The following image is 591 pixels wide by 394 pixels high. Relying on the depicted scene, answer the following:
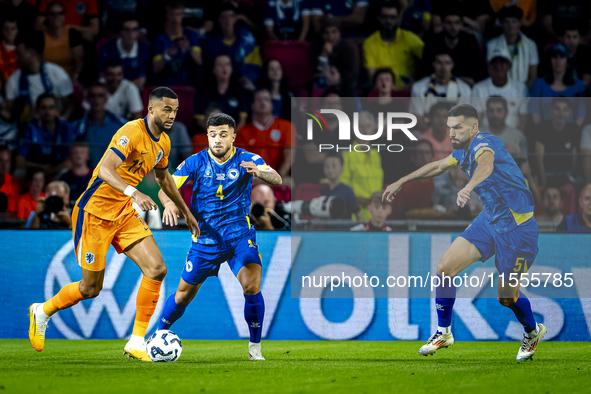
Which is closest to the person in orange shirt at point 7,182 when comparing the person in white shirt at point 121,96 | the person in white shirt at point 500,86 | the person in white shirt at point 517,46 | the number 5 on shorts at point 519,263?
the person in white shirt at point 121,96

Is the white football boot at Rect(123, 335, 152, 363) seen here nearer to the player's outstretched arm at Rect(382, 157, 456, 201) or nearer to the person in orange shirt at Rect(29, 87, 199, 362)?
the person in orange shirt at Rect(29, 87, 199, 362)

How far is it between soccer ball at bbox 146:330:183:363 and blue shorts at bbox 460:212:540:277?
10.3 feet

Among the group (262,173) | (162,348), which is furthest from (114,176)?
(162,348)

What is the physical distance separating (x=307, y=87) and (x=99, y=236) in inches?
188

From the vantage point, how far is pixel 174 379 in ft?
15.2

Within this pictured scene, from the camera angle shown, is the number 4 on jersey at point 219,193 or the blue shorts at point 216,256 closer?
the blue shorts at point 216,256

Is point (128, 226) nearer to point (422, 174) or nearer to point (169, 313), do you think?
point (169, 313)

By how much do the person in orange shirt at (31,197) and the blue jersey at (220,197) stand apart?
2.64 metres

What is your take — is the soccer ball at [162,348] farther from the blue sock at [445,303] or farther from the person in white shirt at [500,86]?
the person in white shirt at [500,86]

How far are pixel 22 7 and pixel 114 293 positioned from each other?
17.7ft

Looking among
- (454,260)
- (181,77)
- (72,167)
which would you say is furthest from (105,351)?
(181,77)

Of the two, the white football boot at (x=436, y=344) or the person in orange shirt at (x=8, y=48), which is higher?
the person in orange shirt at (x=8, y=48)

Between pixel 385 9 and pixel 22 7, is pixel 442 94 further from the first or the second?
pixel 22 7

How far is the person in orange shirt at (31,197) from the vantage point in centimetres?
768
